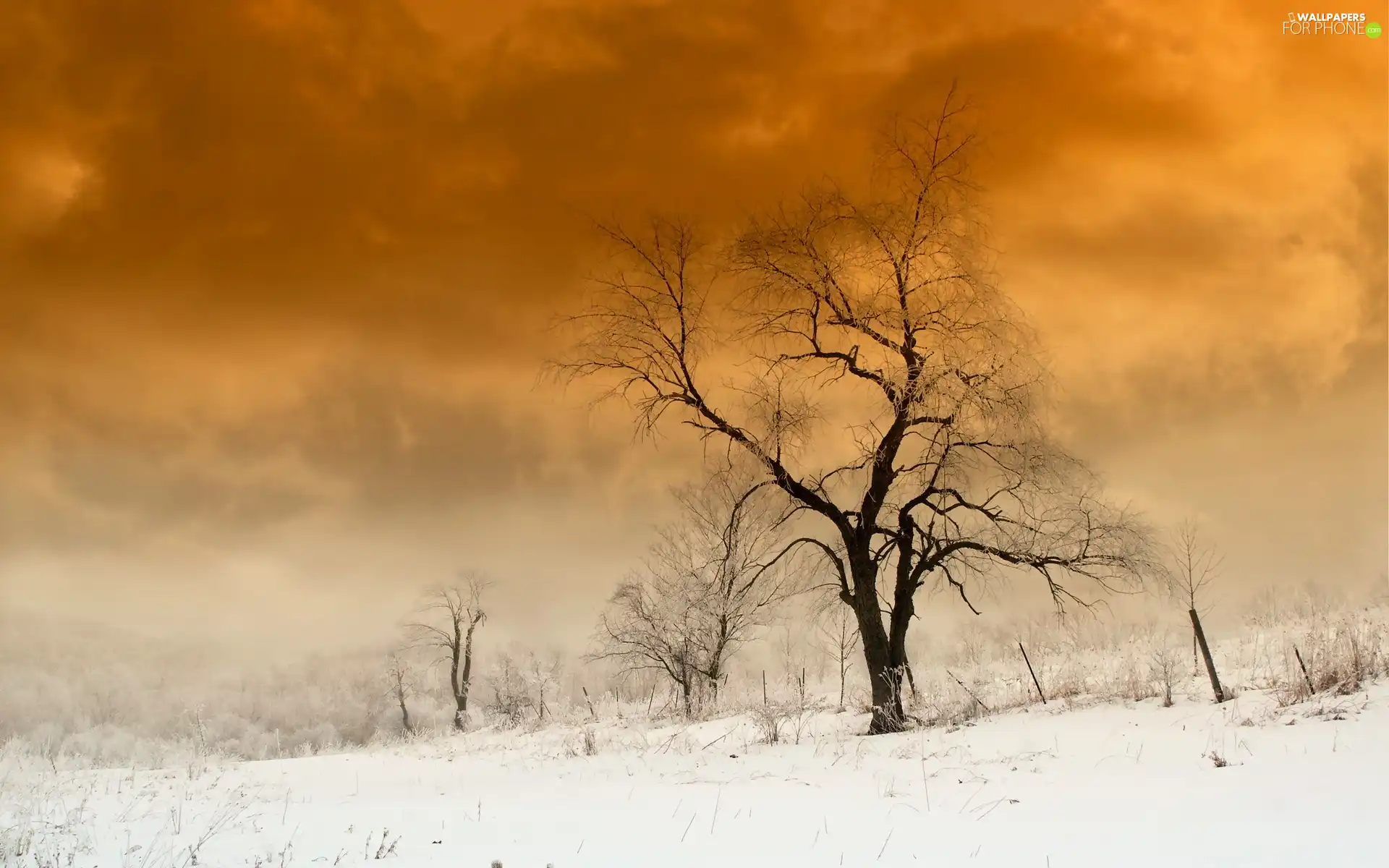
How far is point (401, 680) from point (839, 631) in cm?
2977

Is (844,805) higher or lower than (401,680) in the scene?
lower

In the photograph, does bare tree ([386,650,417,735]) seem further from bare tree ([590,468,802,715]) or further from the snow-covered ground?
the snow-covered ground

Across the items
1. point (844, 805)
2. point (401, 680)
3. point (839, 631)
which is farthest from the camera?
point (401, 680)

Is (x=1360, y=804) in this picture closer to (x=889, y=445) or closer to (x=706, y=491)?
(x=889, y=445)

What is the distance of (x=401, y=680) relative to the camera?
141 feet

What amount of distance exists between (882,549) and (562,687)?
30.3m

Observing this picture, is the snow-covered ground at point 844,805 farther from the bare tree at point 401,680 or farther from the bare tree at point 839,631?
the bare tree at point 401,680

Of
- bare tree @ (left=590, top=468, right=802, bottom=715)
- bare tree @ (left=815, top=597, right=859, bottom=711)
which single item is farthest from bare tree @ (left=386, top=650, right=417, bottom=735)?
bare tree @ (left=815, top=597, right=859, bottom=711)

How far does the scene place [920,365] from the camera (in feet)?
41.7

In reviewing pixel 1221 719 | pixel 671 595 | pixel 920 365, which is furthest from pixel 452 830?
pixel 671 595

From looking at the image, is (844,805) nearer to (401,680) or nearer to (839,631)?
(839,631)

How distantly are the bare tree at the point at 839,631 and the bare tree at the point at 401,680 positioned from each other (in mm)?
24983

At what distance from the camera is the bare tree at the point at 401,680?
42750 mm

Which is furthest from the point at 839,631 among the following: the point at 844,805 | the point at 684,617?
the point at 844,805
